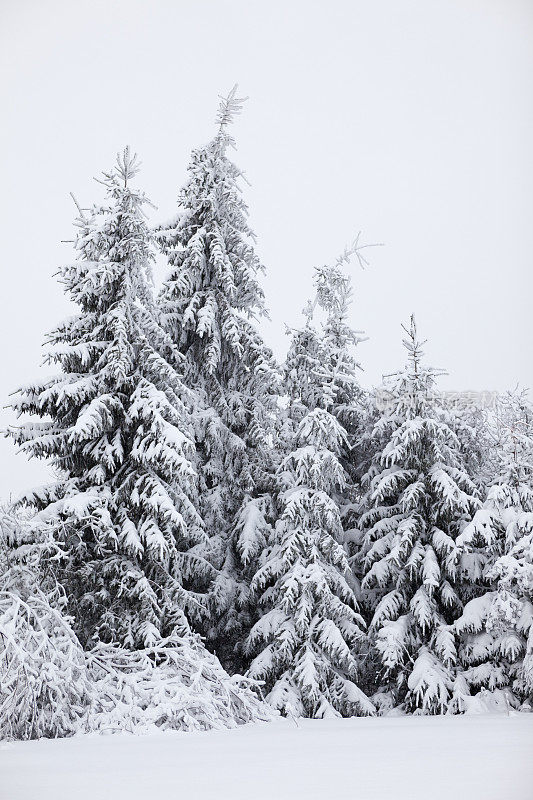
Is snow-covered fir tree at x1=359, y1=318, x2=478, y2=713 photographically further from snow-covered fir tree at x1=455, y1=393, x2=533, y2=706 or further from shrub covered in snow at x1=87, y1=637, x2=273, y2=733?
shrub covered in snow at x1=87, y1=637, x2=273, y2=733

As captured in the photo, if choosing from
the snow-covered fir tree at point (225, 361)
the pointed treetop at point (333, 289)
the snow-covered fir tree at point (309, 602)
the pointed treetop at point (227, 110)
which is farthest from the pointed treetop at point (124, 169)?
the snow-covered fir tree at point (309, 602)

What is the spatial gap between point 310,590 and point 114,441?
5.67 metres

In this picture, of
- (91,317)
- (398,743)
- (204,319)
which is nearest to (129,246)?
(91,317)

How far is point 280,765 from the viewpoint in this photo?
9.32 m

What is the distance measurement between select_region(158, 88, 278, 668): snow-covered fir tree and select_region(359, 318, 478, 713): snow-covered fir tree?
9.92 ft

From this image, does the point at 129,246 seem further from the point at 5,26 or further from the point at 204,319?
the point at 5,26

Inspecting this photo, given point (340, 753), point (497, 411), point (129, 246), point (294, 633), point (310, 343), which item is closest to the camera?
point (340, 753)

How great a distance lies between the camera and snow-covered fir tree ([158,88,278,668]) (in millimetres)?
21000

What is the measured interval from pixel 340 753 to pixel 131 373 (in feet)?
32.2

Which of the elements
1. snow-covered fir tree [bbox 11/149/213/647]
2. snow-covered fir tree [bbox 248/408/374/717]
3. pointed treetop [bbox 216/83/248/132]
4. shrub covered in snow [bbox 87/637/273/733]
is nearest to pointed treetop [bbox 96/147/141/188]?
snow-covered fir tree [bbox 11/149/213/647]

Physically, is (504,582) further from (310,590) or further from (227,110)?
(227,110)

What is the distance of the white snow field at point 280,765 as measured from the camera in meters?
7.65

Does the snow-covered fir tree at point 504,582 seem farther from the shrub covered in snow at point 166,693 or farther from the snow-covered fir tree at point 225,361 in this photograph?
the shrub covered in snow at point 166,693

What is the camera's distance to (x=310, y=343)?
2281cm
